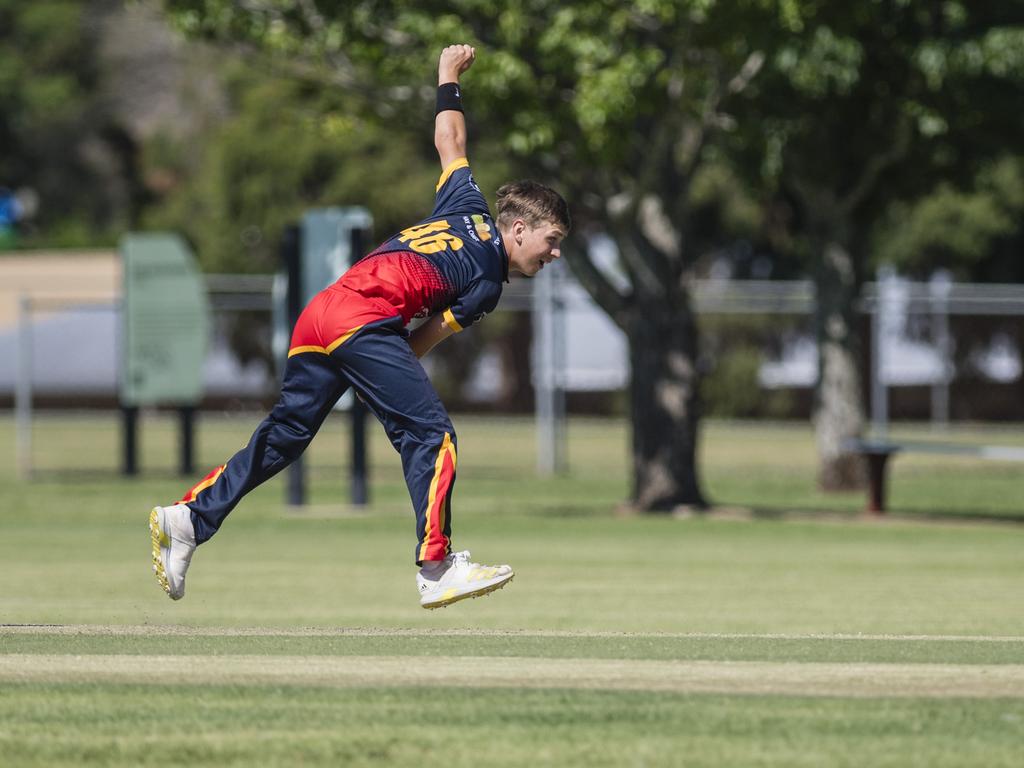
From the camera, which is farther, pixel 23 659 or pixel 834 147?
pixel 834 147

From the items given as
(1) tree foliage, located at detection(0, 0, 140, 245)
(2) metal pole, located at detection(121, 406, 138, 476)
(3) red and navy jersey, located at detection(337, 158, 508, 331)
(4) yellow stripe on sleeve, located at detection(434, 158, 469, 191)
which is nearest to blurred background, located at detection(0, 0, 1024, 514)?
(2) metal pole, located at detection(121, 406, 138, 476)

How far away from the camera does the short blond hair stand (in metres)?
7.63

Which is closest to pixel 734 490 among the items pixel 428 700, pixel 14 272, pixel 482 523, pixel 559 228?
pixel 482 523

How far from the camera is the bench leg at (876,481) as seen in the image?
62.2 ft

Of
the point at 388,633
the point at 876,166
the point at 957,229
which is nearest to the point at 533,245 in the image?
the point at 388,633

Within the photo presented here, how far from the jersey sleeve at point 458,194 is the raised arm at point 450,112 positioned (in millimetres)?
87

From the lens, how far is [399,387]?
750 cm

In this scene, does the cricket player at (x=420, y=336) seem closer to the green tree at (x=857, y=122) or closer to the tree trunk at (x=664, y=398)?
the green tree at (x=857, y=122)

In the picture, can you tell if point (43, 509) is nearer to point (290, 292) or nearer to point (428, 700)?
point (290, 292)

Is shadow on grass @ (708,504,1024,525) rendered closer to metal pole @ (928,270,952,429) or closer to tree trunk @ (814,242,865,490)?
tree trunk @ (814,242,865,490)

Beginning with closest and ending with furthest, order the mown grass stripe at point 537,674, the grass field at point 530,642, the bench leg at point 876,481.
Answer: the grass field at point 530,642 < the mown grass stripe at point 537,674 < the bench leg at point 876,481

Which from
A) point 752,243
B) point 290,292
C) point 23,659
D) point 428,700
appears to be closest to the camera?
point 428,700

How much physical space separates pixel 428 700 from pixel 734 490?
1818 centimetres

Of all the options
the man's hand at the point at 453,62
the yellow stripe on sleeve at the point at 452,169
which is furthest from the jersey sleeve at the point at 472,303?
the man's hand at the point at 453,62
